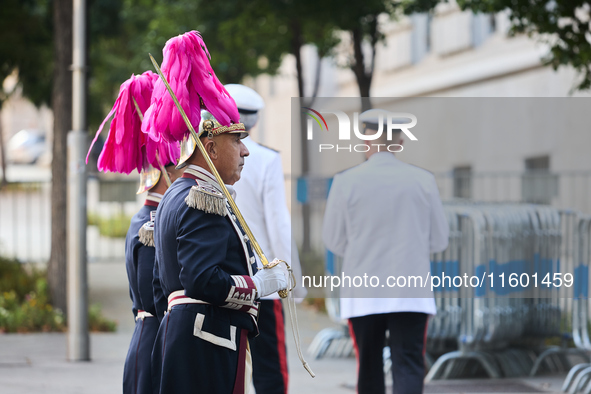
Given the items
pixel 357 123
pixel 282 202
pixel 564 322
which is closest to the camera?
pixel 282 202

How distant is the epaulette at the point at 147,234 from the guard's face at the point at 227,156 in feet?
1.90

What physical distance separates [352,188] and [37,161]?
5192 centimetres

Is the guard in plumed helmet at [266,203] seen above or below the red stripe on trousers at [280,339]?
above

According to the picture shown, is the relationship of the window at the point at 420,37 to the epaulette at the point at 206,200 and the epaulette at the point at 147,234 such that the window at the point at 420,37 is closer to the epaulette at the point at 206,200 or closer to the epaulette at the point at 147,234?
the epaulette at the point at 147,234

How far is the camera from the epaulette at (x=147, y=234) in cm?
402

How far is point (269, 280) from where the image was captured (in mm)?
3492

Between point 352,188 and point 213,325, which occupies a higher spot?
point 352,188

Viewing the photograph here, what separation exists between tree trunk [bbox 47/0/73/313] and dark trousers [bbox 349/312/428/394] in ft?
18.4

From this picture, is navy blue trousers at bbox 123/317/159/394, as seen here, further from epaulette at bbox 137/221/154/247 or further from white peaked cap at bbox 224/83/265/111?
white peaked cap at bbox 224/83/265/111

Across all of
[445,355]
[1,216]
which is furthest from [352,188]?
[1,216]

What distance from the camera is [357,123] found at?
5.70 m

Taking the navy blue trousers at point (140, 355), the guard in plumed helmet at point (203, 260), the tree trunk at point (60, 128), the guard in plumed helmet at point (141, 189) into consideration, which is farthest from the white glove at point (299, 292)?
the tree trunk at point (60, 128)

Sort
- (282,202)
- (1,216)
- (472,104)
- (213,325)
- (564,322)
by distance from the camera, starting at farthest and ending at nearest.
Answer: (1,216) < (472,104) < (564,322) < (282,202) < (213,325)

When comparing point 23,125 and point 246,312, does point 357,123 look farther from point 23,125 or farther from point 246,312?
point 23,125
